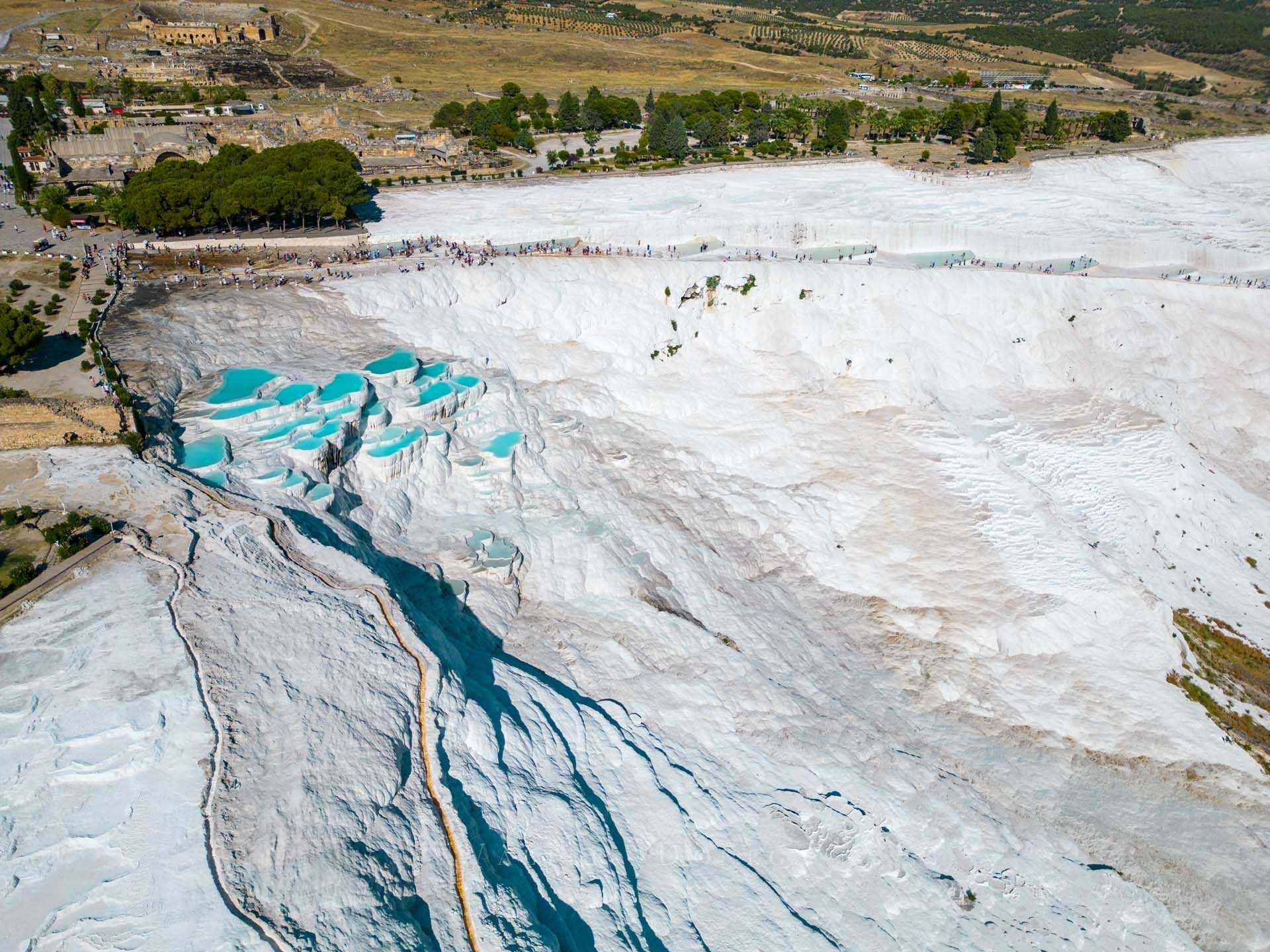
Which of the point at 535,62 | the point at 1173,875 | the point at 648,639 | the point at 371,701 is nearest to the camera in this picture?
the point at 371,701

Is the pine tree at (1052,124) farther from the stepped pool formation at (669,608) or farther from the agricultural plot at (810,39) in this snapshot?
the agricultural plot at (810,39)

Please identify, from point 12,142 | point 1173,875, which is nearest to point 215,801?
point 1173,875

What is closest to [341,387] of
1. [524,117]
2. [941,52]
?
[524,117]

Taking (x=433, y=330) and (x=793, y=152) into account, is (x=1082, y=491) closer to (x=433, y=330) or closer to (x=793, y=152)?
(x=433, y=330)

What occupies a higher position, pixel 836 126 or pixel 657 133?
pixel 836 126

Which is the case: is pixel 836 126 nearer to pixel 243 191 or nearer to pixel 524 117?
pixel 524 117

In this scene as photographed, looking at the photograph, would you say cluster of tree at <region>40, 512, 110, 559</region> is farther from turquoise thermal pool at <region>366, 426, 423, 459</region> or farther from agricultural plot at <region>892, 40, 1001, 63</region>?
agricultural plot at <region>892, 40, 1001, 63</region>
